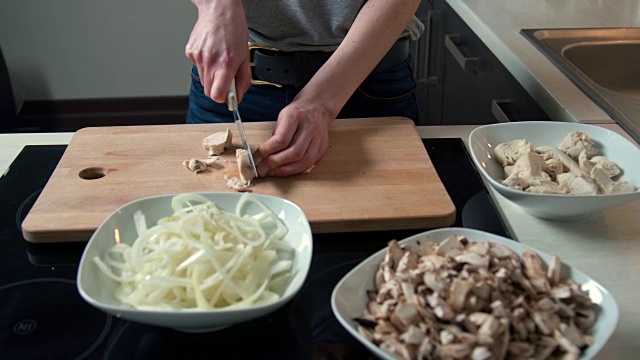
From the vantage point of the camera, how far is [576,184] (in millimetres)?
932

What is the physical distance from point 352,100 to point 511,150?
44cm

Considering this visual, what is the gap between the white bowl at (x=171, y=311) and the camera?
2.34ft

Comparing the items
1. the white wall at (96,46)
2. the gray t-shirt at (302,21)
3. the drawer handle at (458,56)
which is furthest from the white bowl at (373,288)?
the white wall at (96,46)

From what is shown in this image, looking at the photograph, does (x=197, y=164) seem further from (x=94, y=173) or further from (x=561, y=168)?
(x=561, y=168)

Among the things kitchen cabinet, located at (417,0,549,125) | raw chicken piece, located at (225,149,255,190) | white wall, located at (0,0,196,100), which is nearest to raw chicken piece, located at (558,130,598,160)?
kitchen cabinet, located at (417,0,549,125)

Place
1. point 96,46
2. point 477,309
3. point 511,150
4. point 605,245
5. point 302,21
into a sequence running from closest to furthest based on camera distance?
point 477,309
point 605,245
point 511,150
point 302,21
point 96,46

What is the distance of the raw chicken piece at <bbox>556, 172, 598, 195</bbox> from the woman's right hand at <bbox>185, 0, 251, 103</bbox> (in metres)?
0.52

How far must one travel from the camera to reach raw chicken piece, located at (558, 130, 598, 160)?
40.4 inches

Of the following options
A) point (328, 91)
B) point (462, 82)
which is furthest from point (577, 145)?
point (462, 82)

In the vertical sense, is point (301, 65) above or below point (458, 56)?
above

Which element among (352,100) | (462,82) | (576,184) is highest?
(576,184)

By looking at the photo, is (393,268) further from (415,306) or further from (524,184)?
(524,184)

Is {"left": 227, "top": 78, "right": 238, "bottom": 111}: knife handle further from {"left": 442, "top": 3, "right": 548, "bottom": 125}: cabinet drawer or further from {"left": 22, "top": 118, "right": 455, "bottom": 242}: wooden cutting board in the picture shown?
{"left": 442, "top": 3, "right": 548, "bottom": 125}: cabinet drawer

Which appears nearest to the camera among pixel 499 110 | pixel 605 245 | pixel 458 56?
pixel 605 245
